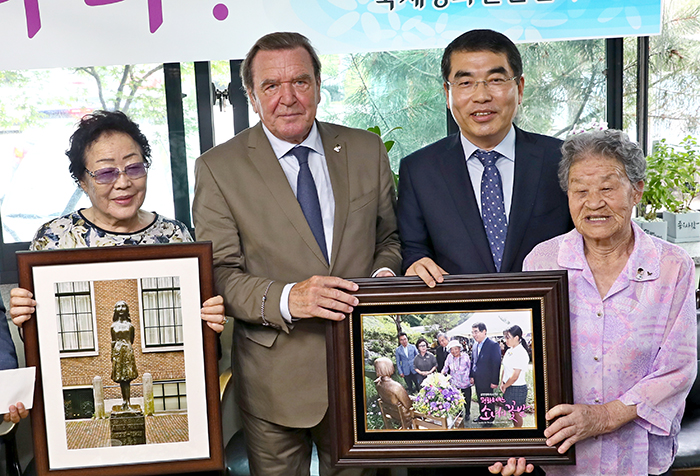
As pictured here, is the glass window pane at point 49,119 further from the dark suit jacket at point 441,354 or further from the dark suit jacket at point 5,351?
the dark suit jacket at point 441,354

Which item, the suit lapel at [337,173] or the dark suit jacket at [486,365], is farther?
the suit lapel at [337,173]

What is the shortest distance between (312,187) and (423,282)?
0.56 meters

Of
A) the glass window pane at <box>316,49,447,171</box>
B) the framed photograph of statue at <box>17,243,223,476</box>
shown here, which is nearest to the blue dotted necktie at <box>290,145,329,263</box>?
the framed photograph of statue at <box>17,243,223,476</box>

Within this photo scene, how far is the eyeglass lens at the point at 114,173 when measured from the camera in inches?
82.2

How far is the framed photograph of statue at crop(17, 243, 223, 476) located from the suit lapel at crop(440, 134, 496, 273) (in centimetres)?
79

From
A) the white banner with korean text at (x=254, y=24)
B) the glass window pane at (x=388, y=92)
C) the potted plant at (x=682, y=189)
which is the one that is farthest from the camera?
the potted plant at (x=682, y=189)

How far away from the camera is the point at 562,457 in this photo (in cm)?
170

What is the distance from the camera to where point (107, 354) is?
5.82 feet

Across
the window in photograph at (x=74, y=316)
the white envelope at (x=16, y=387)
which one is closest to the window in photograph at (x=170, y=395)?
the window in photograph at (x=74, y=316)

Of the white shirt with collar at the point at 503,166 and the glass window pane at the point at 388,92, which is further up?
the glass window pane at the point at 388,92

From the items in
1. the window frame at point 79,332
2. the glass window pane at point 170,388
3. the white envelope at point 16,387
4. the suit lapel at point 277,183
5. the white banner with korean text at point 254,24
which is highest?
the white banner with korean text at point 254,24

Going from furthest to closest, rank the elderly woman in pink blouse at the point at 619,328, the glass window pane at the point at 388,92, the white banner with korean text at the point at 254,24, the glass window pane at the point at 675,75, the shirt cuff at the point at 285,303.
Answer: the glass window pane at the point at 675,75 < the glass window pane at the point at 388,92 < the white banner with korean text at the point at 254,24 < the shirt cuff at the point at 285,303 < the elderly woman in pink blouse at the point at 619,328

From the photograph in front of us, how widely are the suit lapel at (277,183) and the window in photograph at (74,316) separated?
62 cm

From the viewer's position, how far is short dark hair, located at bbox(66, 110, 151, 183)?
2.12 m
